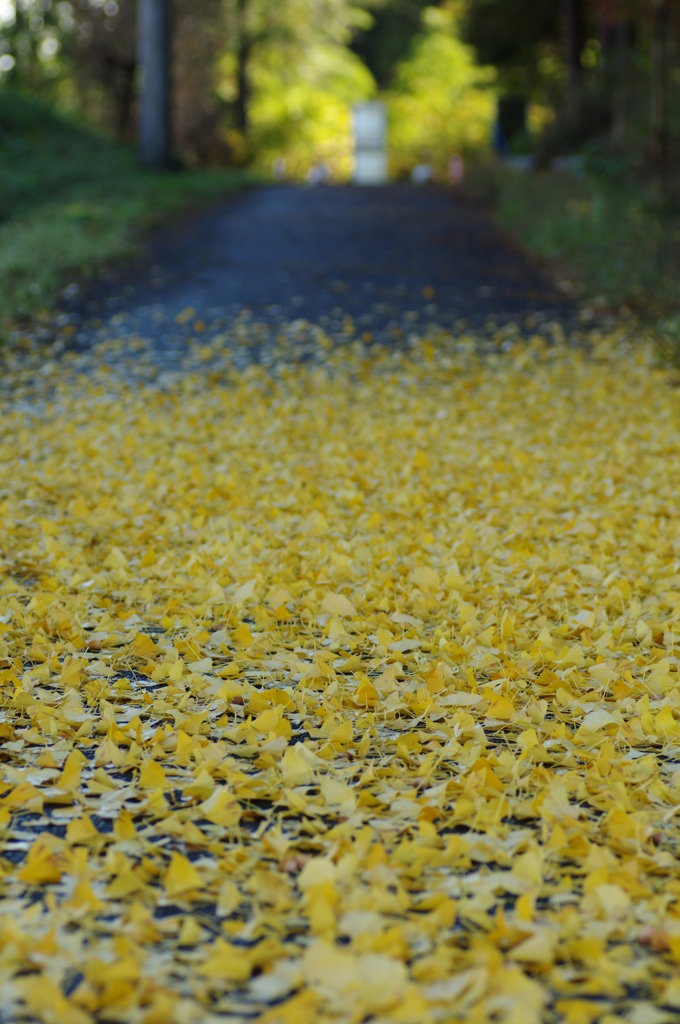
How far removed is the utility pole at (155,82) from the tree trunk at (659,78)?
8.62m

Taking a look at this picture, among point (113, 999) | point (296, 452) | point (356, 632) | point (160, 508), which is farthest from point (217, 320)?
point (113, 999)

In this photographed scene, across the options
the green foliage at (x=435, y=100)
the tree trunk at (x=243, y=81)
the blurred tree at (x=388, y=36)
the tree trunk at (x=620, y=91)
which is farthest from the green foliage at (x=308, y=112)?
the tree trunk at (x=620, y=91)

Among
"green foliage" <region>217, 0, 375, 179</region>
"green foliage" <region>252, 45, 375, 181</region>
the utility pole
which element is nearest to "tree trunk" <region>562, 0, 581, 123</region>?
the utility pole

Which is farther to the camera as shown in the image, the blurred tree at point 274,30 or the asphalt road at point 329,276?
the blurred tree at point 274,30

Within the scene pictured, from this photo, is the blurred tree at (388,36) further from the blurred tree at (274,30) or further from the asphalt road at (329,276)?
the asphalt road at (329,276)

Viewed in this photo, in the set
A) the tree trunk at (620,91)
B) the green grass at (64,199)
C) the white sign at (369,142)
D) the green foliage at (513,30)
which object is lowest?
the white sign at (369,142)

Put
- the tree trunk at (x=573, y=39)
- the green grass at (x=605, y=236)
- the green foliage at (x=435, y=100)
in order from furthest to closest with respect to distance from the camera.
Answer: the green foliage at (x=435, y=100) → the tree trunk at (x=573, y=39) → the green grass at (x=605, y=236)

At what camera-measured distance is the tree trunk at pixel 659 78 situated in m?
11.0

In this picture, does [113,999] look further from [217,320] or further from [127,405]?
[217,320]

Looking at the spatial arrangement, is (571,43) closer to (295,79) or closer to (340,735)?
(295,79)

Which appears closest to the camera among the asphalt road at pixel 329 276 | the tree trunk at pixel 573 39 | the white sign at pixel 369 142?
the asphalt road at pixel 329 276

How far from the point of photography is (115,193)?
1501cm

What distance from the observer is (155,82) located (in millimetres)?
17062

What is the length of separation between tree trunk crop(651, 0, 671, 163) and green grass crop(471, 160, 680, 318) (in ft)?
1.95
